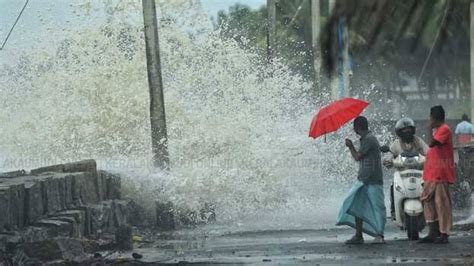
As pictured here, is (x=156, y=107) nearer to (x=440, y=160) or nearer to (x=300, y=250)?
(x=300, y=250)

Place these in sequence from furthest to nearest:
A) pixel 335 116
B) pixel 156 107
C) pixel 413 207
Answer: pixel 156 107, pixel 335 116, pixel 413 207

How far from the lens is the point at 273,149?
21844 mm

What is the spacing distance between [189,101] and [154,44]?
232 inches

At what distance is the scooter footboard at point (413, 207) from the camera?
40.2 ft

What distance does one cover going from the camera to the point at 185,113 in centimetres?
2348

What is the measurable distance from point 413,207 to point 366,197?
1.85 ft

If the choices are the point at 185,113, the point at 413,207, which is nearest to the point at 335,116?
the point at 413,207

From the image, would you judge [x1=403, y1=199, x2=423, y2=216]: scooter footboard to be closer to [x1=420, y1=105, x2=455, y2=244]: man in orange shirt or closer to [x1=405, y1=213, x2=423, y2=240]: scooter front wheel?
[x1=405, y1=213, x2=423, y2=240]: scooter front wheel

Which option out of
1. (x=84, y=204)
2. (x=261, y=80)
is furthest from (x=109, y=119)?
(x=84, y=204)

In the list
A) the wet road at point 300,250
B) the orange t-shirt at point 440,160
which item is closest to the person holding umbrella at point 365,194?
the wet road at point 300,250

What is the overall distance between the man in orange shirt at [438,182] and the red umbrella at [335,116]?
1119mm

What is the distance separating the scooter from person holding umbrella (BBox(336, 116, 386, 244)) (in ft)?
0.68

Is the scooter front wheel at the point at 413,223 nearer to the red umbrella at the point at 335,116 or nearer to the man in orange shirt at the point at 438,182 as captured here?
the man in orange shirt at the point at 438,182

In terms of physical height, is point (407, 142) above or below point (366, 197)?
above
